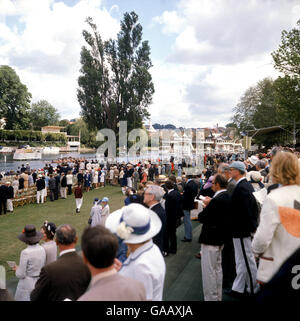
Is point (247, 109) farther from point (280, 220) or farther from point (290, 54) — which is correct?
point (280, 220)

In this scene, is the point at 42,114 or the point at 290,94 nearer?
the point at 290,94

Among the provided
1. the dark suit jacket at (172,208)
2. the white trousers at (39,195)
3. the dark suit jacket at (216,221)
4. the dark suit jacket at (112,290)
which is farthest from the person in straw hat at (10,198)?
the dark suit jacket at (112,290)

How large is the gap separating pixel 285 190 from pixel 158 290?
1343 mm

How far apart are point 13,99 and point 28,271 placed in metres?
59.6

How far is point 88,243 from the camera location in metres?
1.61

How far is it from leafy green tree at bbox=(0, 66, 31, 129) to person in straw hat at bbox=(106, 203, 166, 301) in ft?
193

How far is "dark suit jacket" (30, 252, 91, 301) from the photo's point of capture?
7.63ft

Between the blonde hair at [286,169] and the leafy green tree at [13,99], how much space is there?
59.0 m

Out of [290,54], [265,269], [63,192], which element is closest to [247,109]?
[290,54]

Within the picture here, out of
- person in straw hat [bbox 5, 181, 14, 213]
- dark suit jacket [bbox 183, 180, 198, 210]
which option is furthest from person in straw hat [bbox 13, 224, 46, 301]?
person in straw hat [bbox 5, 181, 14, 213]

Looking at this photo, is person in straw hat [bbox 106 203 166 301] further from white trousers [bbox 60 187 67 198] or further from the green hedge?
the green hedge

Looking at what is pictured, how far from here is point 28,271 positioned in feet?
11.0

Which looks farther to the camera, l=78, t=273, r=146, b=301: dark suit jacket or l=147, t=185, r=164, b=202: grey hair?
l=147, t=185, r=164, b=202: grey hair
